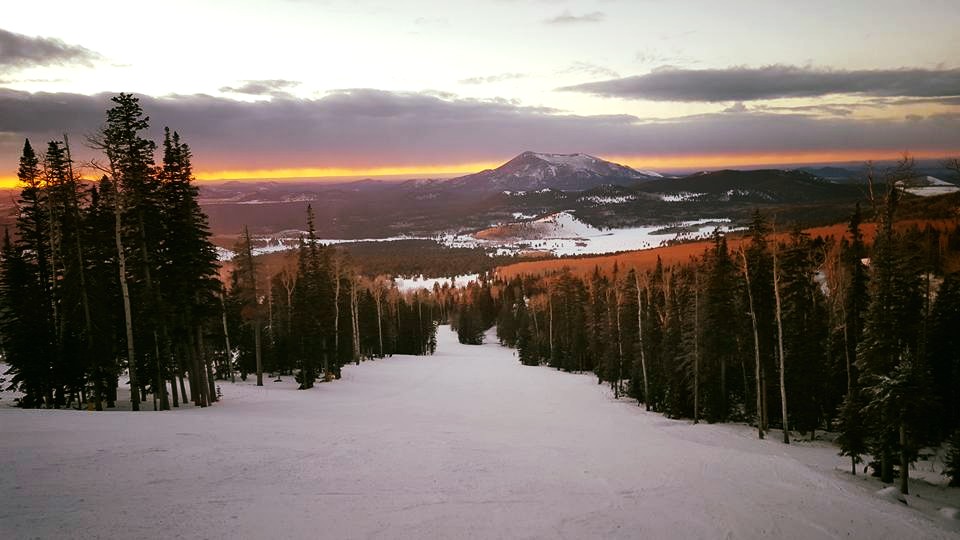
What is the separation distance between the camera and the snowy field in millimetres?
10648

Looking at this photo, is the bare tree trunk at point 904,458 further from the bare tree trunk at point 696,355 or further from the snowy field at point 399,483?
the bare tree trunk at point 696,355

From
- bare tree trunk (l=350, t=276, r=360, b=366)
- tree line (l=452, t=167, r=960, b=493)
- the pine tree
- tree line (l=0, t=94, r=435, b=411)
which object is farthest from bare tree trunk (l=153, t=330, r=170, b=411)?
the pine tree

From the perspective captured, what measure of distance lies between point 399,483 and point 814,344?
99.0ft

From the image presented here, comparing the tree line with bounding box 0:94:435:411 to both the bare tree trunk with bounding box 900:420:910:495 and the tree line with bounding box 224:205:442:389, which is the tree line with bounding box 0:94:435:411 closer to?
the tree line with bounding box 224:205:442:389

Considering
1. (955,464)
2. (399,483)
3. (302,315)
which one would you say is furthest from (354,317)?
(955,464)

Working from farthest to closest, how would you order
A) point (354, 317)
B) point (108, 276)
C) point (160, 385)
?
Result: point (354, 317) < point (108, 276) < point (160, 385)

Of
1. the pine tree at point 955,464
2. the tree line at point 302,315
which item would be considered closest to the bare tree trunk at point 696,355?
the pine tree at point 955,464

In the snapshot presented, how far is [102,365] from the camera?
2525 centimetres

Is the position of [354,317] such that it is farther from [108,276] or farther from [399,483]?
[399,483]

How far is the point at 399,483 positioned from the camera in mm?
14062

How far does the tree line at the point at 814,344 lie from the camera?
21969 mm

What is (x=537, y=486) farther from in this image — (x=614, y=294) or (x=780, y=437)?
(x=614, y=294)

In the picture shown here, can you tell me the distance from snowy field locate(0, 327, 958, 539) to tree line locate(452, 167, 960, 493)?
3.67m

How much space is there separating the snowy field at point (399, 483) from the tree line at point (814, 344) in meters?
3.67
